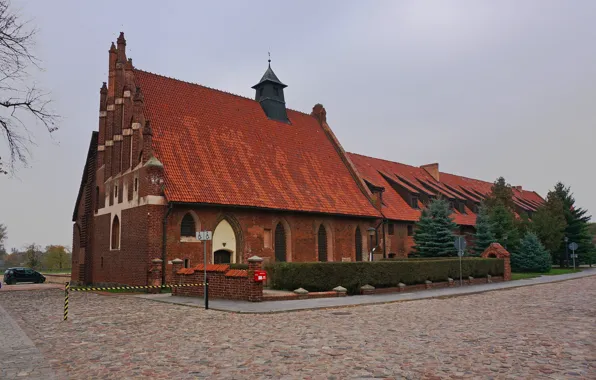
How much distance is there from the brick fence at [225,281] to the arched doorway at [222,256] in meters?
4.43

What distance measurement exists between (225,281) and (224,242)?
7.64 meters

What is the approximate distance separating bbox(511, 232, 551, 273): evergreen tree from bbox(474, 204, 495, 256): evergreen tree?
361 cm

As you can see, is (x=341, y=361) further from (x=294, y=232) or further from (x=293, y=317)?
(x=294, y=232)


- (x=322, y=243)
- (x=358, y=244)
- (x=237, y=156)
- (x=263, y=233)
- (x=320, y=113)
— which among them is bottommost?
(x=358, y=244)

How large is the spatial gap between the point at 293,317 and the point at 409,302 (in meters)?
6.58

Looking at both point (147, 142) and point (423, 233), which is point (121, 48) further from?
point (423, 233)

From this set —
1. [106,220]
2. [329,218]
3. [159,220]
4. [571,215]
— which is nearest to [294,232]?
[329,218]

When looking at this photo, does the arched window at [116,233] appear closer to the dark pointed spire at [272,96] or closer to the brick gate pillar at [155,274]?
the brick gate pillar at [155,274]

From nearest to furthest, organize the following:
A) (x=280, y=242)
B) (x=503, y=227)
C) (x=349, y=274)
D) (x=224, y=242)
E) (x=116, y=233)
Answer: (x=349, y=274), (x=224, y=242), (x=116, y=233), (x=280, y=242), (x=503, y=227)

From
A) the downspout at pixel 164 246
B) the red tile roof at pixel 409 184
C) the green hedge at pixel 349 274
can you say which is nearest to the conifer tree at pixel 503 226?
the red tile roof at pixel 409 184

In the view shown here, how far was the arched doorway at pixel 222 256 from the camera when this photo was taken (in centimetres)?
2653

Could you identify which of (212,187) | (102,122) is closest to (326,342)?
(212,187)

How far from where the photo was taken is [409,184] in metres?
45.8

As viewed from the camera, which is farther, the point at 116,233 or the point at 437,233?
the point at 437,233
